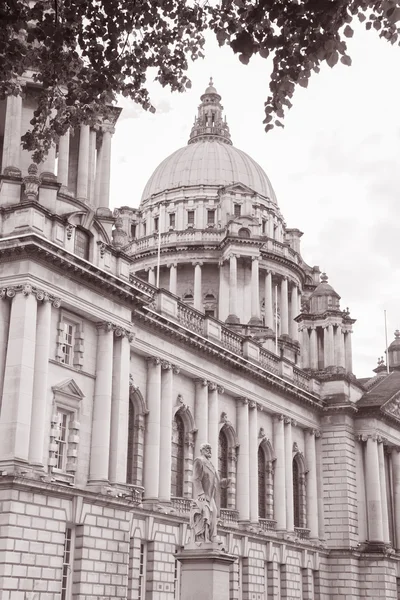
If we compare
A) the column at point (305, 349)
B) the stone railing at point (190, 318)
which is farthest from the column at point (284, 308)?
the stone railing at point (190, 318)

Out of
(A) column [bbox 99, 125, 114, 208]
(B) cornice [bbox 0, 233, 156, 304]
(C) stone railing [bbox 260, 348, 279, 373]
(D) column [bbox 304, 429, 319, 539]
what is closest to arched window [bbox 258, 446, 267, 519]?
(C) stone railing [bbox 260, 348, 279, 373]

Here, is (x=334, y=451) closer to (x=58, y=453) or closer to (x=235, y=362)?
(x=235, y=362)

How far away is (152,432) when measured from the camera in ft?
124

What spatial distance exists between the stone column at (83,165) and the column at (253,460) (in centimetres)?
1502

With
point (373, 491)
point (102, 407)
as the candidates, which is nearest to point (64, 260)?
point (102, 407)

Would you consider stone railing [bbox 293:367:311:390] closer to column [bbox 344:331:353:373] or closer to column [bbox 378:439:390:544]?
column [bbox 344:331:353:373]

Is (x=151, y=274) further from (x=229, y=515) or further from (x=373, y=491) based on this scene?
(x=229, y=515)

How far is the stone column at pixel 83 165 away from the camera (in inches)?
→ 1454

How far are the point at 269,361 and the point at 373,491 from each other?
10.3 metres

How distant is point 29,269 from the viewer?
30047mm

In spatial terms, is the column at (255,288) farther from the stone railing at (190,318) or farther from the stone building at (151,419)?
the stone railing at (190,318)

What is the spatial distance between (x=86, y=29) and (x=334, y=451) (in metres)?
40.5

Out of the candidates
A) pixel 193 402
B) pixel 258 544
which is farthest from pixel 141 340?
pixel 258 544

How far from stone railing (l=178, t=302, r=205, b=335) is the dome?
34747 mm
